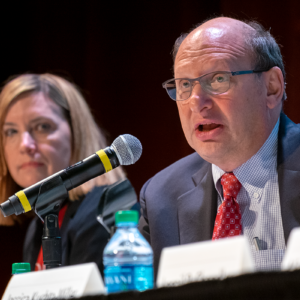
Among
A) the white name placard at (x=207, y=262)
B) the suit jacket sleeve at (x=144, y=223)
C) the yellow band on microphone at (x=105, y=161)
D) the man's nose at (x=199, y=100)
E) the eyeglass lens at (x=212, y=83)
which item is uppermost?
the eyeglass lens at (x=212, y=83)

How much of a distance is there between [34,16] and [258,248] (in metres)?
2.44

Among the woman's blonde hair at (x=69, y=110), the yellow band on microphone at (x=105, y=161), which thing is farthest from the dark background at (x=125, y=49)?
the yellow band on microphone at (x=105, y=161)

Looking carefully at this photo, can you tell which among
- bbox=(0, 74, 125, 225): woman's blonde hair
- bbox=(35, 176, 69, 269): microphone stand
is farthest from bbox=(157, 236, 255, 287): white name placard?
bbox=(0, 74, 125, 225): woman's blonde hair

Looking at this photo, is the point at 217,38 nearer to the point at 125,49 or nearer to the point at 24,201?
the point at 24,201

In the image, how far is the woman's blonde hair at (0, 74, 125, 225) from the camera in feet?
8.21

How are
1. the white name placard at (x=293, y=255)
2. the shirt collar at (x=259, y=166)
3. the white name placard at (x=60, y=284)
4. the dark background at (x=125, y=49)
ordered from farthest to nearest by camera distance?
the dark background at (x=125, y=49) < the shirt collar at (x=259, y=166) < the white name placard at (x=60, y=284) < the white name placard at (x=293, y=255)

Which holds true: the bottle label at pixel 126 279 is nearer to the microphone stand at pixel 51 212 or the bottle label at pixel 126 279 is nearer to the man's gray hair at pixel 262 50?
the microphone stand at pixel 51 212

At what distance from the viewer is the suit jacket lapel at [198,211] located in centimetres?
161

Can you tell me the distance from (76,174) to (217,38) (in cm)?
82

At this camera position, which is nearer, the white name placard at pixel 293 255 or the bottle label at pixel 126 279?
the white name placard at pixel 293 255

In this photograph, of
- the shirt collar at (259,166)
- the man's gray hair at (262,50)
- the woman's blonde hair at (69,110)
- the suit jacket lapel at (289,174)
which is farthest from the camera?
the woman's blonde hair at (69,110)

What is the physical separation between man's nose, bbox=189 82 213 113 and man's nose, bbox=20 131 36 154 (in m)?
1.13

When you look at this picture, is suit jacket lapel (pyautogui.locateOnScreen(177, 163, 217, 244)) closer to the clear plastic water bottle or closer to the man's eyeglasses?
the man's eyeglasses

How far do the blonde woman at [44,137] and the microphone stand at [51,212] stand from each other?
1.06 metres
